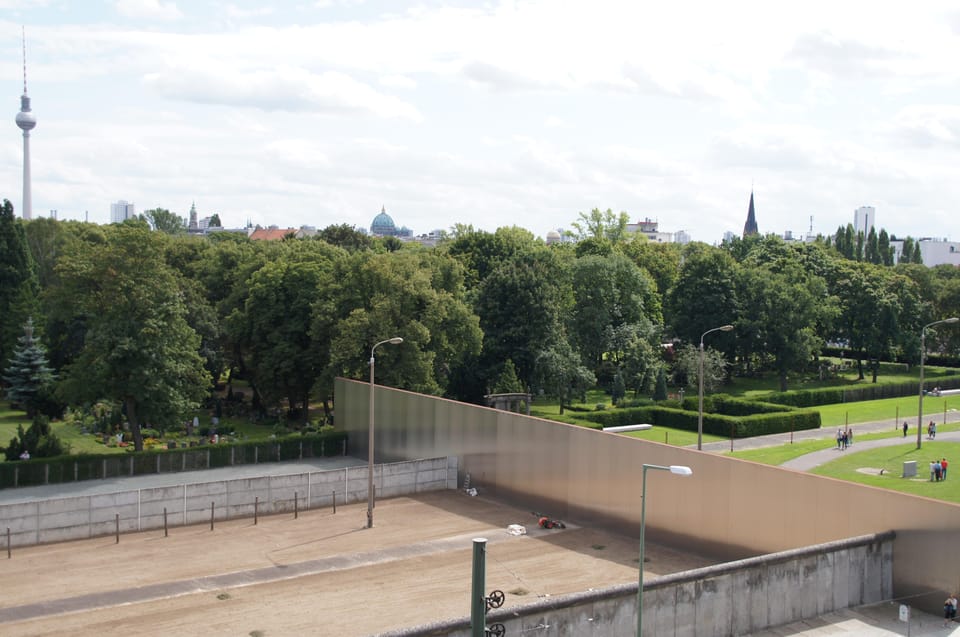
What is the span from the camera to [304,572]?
32.0m

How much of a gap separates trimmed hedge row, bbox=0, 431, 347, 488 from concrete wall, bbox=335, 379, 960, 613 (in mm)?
6245

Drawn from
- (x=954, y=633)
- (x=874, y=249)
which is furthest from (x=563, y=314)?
(x=874, y=249)

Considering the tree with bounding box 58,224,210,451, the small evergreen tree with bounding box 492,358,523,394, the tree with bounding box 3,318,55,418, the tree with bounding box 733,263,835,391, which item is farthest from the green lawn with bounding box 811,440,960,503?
the tree with bounding box 3,318,55,418

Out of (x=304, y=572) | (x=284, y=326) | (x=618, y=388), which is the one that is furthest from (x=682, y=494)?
(x=618, y=388)

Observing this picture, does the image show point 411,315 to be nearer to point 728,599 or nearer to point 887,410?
point 728,599

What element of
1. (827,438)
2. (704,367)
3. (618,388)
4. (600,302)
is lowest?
(827,438)

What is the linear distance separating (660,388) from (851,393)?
1705 centimetres

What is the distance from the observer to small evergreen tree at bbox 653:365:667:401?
69.6 meters

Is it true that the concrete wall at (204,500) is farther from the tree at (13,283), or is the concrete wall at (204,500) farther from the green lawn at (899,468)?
the tree at (13,283)

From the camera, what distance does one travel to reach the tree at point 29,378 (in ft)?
206

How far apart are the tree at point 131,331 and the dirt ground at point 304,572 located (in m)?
12.8

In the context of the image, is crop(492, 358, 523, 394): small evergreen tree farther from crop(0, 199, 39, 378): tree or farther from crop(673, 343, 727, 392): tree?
crop(0, 199, 39, 378): tree

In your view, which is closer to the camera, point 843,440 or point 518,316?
point 843,440

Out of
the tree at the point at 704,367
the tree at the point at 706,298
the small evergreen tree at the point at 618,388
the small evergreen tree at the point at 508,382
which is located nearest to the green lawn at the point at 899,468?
the tree at the point at 704,367
